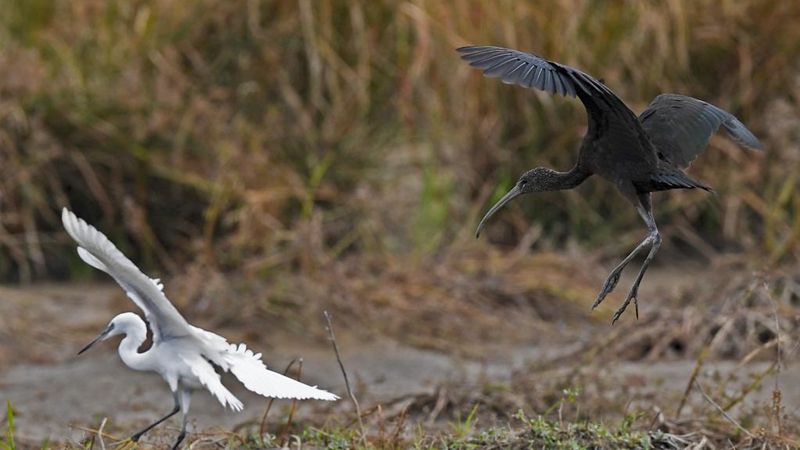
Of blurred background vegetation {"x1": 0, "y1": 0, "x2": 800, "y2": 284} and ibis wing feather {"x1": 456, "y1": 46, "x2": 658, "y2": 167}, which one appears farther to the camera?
blurred background vegetation {"x1": 0, "y1": 0, "x2": 800, "y2": 284}

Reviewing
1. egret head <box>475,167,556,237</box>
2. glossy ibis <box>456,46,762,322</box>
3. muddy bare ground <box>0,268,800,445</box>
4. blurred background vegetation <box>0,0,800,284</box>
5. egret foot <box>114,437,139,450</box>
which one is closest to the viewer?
glossy ibis <box>456,46,762,322</box>

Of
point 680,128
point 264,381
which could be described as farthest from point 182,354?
point 680,128

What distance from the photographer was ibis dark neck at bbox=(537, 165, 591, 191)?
3.65 meters

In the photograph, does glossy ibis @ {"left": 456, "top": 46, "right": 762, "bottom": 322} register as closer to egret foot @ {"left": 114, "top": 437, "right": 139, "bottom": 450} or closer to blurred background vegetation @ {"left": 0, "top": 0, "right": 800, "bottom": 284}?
egret foot @ {"left": 114, "top": 437, "right": 139, "bottom": 450}

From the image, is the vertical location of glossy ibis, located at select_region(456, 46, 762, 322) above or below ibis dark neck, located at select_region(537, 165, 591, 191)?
above

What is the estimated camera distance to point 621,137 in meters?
3.52

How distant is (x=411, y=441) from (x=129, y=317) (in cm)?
105

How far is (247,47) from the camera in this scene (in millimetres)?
7453

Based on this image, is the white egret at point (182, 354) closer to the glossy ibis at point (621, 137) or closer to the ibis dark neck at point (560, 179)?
the glossy ibis at point (621, 137)

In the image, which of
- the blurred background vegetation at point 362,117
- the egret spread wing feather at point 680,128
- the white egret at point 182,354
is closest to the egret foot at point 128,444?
the white egret at point 182,354

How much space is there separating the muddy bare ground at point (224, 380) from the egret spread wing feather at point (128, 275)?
1.49 meters

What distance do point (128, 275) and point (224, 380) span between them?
8.00 feet

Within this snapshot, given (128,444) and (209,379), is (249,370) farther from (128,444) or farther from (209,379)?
(128,444)

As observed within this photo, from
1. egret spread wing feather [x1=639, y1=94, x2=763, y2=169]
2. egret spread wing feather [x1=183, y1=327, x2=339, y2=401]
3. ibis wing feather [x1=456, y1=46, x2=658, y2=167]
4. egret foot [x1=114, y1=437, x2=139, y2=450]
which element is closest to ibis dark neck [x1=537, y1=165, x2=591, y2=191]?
ibis wing feather [x1=456, y1=46, x2=658, y2=167]
